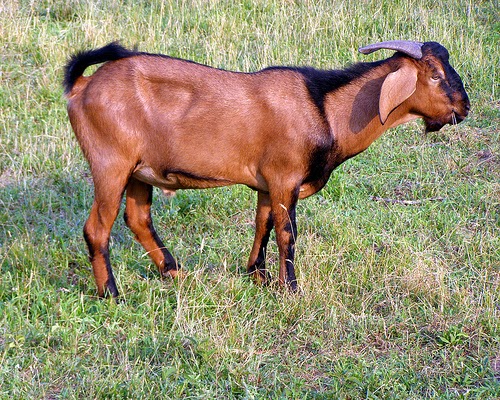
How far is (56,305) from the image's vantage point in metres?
5.01

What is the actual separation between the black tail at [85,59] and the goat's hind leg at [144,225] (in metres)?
0.88

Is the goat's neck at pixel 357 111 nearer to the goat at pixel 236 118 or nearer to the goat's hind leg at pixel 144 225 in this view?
the goat at pixel 236 118

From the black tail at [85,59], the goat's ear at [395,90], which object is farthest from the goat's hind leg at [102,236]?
the goat's ear at [395,90]

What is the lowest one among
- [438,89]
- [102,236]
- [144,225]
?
[144,225]

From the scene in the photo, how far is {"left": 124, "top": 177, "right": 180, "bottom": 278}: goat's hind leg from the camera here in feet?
18.6

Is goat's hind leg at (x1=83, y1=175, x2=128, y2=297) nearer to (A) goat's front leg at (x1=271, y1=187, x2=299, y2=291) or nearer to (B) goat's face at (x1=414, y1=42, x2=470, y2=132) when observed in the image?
(A) goat's front leg at (x1=271, y1=187, x2=299, y2=291)

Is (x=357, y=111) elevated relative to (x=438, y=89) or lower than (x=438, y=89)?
lower

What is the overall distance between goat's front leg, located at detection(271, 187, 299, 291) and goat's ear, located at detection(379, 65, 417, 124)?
765 millimetres

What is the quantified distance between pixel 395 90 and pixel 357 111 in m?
0.31

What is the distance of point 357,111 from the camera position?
209 inches

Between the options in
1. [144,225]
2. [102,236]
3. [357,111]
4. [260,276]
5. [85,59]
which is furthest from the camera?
[144,225]

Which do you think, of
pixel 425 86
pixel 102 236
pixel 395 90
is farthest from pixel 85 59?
pixel 425 86

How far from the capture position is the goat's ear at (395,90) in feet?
16.6

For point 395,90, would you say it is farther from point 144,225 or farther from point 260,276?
point 144,225
